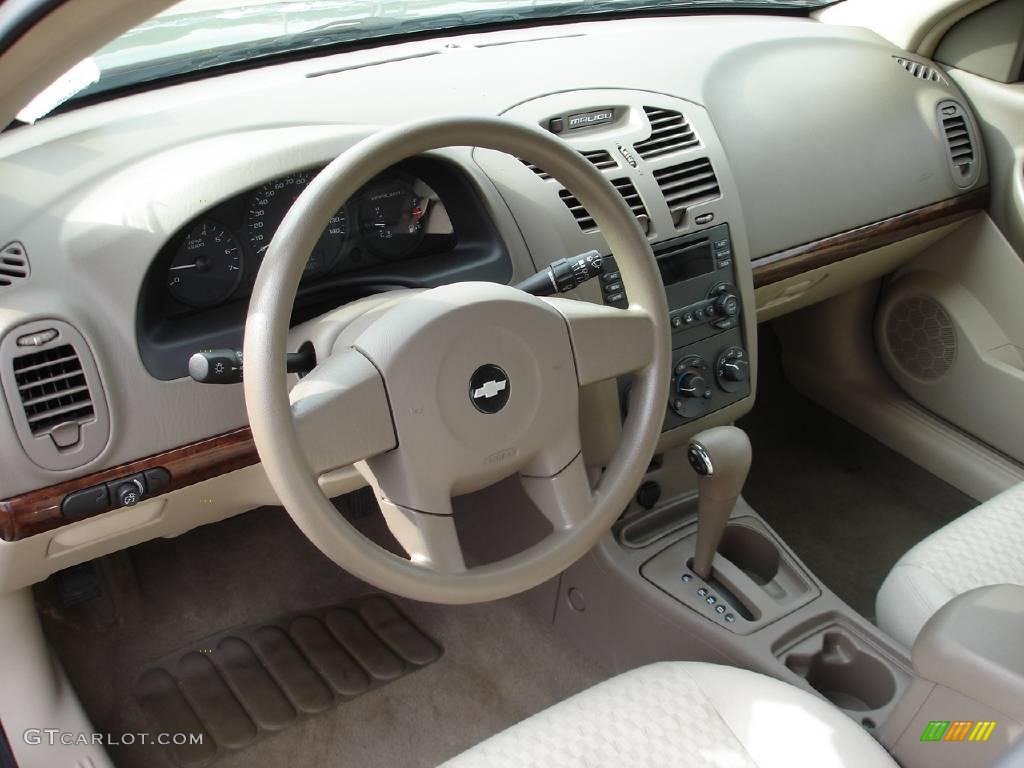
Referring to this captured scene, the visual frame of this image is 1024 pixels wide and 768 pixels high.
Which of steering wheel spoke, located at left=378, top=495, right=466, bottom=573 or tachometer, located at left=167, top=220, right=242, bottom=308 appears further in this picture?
tachometer, located at left=167, top=220, right=242, bottom=308

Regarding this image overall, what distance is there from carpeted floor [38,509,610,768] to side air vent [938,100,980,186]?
1409 mm

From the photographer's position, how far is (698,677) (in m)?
1.27

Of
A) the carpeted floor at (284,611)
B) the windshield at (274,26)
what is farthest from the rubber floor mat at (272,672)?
the windshield at (274,26)

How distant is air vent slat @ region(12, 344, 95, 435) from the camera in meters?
1.21

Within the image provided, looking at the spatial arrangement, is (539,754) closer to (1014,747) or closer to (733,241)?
(1014,747)

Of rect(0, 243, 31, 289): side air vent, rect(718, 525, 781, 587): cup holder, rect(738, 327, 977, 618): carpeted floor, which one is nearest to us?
rect(0, 243, 31, 289): side air vent

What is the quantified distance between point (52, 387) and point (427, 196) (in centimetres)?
63

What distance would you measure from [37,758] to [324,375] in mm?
1047

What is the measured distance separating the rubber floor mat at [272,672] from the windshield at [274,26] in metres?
1.20

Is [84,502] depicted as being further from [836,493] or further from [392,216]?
[836,493]

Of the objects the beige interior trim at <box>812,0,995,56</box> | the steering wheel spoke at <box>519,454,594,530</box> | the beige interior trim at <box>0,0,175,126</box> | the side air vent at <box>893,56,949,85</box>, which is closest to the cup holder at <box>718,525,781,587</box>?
the steering wheel spoke at <box>519,454,594,530</box>

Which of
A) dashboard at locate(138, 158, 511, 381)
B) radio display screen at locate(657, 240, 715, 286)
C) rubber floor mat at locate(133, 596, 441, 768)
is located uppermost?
dashboard at locate(138, 158, 511, 381)

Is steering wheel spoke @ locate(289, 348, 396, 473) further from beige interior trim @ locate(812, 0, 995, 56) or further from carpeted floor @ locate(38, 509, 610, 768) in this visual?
beige interior trim @ locate(812, 0, 995, 56)

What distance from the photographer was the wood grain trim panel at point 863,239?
1.96 m
